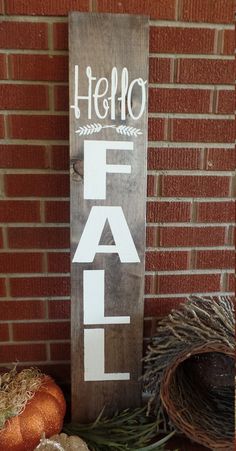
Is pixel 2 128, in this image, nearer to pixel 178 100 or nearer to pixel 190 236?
pixel 178 100

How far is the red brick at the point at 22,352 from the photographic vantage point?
3.67 feet

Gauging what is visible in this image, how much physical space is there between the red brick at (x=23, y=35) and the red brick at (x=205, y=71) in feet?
1.06

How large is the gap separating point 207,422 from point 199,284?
1.08 feet

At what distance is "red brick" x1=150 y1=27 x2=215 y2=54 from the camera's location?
0.97 metres

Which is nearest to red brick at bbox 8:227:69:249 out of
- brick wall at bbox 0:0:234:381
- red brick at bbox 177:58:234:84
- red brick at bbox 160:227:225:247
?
brick wall at bbox 0:0:234:381

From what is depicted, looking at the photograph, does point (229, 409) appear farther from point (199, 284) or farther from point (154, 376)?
point (199, 284)

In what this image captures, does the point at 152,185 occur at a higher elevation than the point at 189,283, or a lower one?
higher

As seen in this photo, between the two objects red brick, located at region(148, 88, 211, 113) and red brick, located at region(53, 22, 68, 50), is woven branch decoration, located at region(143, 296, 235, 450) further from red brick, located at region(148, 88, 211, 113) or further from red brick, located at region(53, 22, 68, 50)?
red brick, located at region(53, 22, 68, 50)

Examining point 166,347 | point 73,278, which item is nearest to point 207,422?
point 166,347

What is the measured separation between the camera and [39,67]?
0.97m

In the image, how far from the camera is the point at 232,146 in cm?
104

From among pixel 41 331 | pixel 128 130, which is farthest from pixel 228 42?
pixel 41 331

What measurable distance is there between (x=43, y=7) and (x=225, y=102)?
472 millimetres

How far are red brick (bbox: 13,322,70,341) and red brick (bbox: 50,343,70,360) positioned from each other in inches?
0.9
